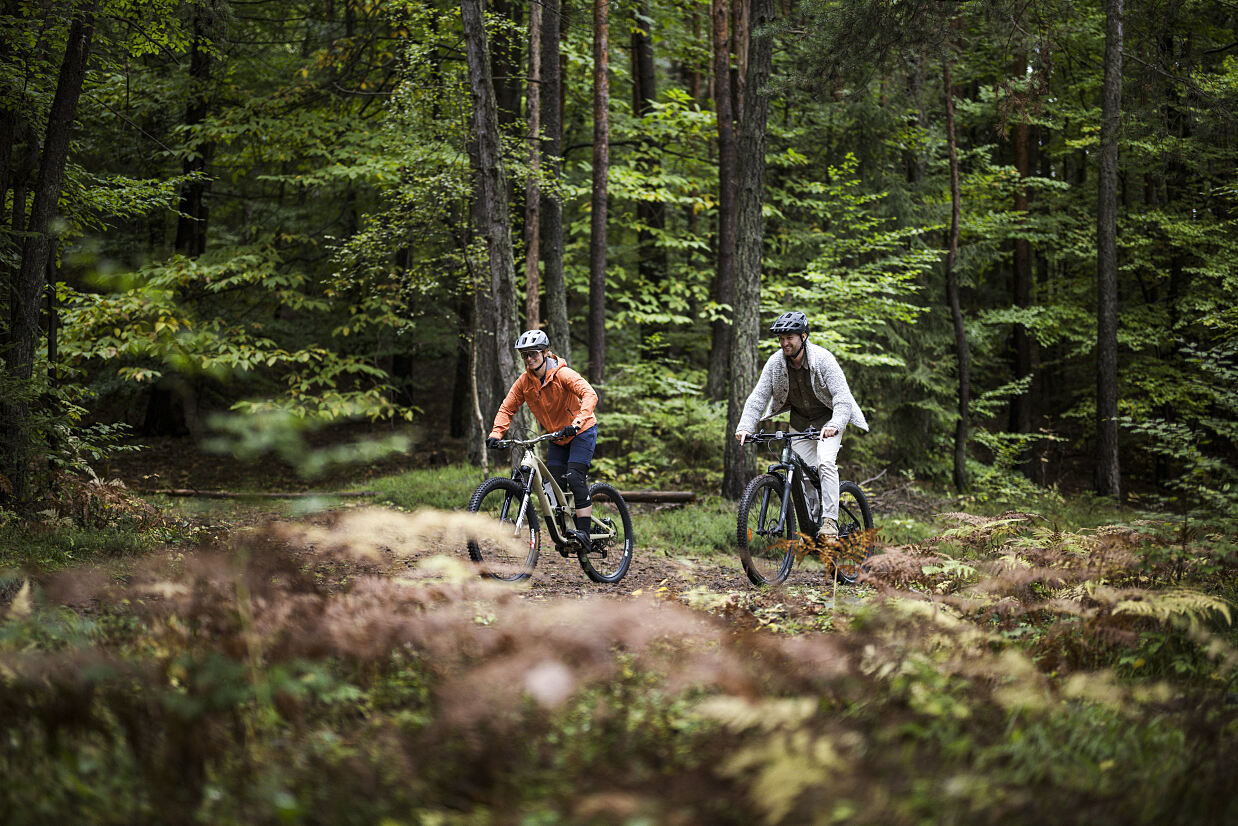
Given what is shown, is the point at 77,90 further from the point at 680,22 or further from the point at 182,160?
the point at 680,22

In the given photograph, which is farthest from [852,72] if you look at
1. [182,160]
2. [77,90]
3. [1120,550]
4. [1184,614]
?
[182,160]

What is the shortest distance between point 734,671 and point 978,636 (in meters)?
1.75

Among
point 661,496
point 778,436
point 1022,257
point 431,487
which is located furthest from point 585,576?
point 1022,257

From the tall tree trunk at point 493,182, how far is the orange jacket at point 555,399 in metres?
3.92

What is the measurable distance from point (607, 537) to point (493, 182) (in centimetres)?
594

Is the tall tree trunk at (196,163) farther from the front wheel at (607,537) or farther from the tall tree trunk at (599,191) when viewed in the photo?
the front wheel at (607,537)

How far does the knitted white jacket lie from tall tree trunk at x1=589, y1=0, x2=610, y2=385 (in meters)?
7.74

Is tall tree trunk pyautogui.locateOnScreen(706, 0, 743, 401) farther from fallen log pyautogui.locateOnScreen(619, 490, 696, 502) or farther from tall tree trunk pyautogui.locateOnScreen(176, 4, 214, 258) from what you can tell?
tall tree trunk pyautogui.locateOnScreen(176, 4, 214, 258)

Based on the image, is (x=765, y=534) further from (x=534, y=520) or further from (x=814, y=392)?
(x=534, y=520)

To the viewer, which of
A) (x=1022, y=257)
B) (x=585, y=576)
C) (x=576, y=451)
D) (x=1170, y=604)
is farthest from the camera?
(x=1022, y=257)

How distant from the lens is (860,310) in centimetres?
1437

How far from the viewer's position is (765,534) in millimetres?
7055

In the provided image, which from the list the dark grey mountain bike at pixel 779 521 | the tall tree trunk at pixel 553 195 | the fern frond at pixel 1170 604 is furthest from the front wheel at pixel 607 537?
the tall tree trunk at pixel 553 195

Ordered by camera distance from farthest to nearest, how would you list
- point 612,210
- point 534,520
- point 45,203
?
1. point 612,210
2. point 45,203
3. point 534,520
